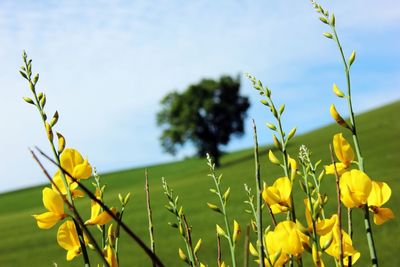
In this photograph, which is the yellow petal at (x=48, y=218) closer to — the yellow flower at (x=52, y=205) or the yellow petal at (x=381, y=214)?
the yellow flower at (x=52, y=205)

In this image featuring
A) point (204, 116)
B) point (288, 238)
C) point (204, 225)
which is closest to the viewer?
point (288, 238)

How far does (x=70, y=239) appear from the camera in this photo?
101 centimetres

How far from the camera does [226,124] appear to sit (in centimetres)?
3831

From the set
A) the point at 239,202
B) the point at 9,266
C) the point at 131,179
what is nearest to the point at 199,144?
the point at 131,179

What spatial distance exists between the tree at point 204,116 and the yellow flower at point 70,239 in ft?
116

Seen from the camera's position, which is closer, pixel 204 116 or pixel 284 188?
pixel 284 188

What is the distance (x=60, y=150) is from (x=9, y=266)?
39.9 ft

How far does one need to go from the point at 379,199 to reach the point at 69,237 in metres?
0.61

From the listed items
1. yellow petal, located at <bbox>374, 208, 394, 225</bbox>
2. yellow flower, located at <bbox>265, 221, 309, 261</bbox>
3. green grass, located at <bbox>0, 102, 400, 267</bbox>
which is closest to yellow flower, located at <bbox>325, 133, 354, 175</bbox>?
yellow petal, located at <bbox>374, 208, 394, 225</bbox>

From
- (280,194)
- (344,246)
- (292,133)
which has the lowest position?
(344,246)

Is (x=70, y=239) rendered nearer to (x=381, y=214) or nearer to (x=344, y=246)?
(x=344, y=246)

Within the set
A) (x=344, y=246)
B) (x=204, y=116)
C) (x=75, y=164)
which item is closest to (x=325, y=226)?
(x=344, y=246)

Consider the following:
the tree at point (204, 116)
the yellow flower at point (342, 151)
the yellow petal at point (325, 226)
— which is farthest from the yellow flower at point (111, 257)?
the tree at point (204, 116)

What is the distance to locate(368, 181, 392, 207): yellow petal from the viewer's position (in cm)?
99
